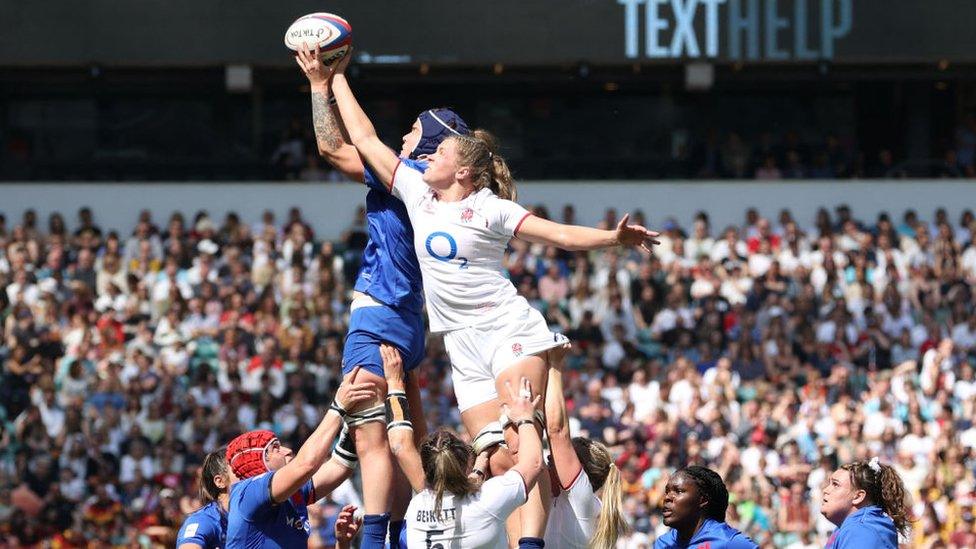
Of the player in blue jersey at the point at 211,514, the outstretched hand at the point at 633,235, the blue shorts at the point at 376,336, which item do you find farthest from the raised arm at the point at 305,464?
the outstretched hand at the point at 633,235

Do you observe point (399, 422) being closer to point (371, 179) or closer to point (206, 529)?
point (206, 529)

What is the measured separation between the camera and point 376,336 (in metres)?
8.44

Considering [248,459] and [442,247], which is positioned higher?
[442,247]

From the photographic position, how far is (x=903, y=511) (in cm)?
755

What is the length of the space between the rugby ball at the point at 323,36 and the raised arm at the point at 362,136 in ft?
0.31

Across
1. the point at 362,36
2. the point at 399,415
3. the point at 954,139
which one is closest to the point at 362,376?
the point at 399,415

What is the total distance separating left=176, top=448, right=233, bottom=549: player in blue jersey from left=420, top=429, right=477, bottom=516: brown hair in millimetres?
1224

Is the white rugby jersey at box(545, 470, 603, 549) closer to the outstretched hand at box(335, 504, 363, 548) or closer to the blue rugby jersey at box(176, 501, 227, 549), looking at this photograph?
the outstretched hand at box(335, 504, 363, 548)

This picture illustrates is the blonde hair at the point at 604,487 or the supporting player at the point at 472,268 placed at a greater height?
the supporting player at the point at 472,268

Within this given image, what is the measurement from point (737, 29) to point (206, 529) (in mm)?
16998

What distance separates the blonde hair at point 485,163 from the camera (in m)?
8.20

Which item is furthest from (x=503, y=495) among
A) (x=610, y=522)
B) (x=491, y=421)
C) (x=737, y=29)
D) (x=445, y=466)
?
(x=737, y=29)

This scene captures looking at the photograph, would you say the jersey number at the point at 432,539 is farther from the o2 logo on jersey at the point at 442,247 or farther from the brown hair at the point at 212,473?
the o2 logo on jersey at the point at 442,247

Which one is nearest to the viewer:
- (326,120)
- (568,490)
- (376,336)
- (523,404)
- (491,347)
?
(523,404)
